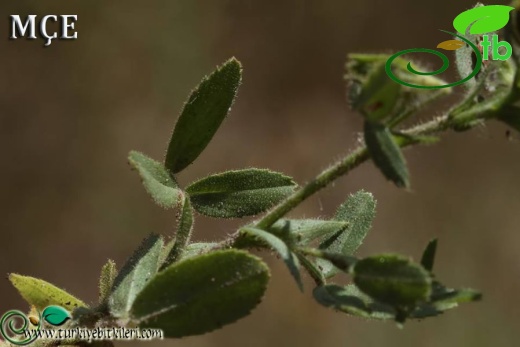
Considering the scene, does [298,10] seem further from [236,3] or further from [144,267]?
[144,267]

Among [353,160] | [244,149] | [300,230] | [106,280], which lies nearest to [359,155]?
[353,160]

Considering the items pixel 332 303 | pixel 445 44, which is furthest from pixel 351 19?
pixel 332 303

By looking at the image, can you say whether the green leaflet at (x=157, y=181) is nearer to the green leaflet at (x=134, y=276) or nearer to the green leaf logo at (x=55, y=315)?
the green leaflet at (x=134, y=276)

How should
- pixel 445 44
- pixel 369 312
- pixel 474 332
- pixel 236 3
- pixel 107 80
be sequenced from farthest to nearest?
pixel 236 3
pixel 107 80
pixel 474 332
pixel 445 44
pixel 369 312

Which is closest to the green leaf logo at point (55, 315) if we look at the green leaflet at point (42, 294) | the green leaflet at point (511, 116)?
the green leaflet at point (42, 294)

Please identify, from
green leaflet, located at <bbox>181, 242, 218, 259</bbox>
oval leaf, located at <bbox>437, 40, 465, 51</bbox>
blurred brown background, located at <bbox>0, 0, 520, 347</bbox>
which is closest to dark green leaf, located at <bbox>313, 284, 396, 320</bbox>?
green leaflet, located at <bbox>181, 242, 218, 259</bbox>

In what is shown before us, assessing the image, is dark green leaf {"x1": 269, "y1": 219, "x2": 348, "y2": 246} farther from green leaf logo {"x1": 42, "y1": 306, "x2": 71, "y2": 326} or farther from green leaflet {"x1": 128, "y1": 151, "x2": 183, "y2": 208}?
green leaf logo {"x1": 42, "y1": 306, "x2": 71, "y2": 326}
